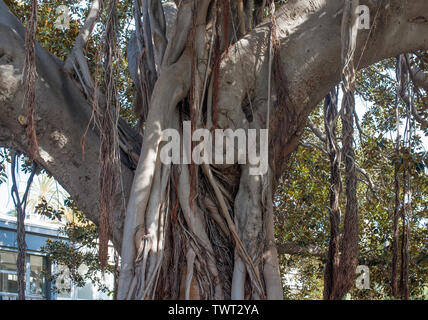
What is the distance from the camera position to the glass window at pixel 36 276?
9.11 meters

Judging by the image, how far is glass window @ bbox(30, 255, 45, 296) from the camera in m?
9.11

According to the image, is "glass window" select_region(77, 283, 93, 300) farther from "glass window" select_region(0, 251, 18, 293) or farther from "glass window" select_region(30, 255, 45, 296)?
"glass window" select_region(0, 251, 18, 293)

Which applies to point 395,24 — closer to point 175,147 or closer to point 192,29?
point 192,29

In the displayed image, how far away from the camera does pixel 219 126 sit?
329 cm

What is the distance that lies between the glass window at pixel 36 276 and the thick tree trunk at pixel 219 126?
612 centimetres

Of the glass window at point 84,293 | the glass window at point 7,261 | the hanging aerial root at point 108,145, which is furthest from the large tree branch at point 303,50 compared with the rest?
the glass window at point 84,293

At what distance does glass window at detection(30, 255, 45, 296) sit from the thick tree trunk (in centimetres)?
612

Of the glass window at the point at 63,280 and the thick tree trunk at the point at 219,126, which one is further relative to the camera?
the glass window at the point at 63,280

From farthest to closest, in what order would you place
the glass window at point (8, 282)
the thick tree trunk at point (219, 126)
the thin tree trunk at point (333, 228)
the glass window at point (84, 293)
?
the glass window at point (84, 293), the glass window at point (8, 282), the thin tree trunk at point (333, 228), the thick tree trunk at point (219, 126)

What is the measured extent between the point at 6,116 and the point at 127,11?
2.75 meters

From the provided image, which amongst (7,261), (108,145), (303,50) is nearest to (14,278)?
(7,261)

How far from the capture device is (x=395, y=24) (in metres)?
3.50

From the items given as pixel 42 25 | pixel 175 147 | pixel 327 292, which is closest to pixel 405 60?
pixel 327 292

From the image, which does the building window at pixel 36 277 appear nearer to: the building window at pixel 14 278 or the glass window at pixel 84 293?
the building window at pixel 14 278
